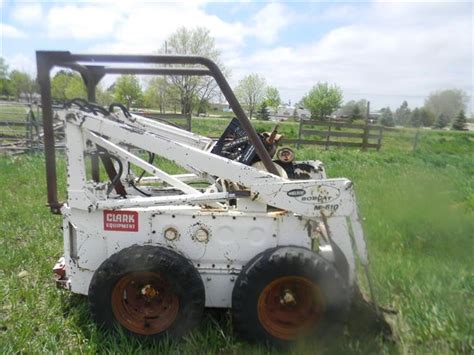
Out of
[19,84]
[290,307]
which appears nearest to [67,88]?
[290,307]

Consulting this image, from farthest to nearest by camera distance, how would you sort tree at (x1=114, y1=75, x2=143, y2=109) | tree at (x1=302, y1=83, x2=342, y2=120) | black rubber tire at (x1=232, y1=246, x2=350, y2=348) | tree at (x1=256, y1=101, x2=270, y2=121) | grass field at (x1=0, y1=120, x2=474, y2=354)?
1. tree at (x1=114, y1=75, x2=143, y2=109)
2. tree at (x1=302, y1=83, x2=342, y2=120)
3. tree at (x1=256, y1=101, x2=270, y2=121)
4. grass field at (x1=0, y1=120, x2=474, y2=354)
5. black rubber tire at (x1=232, y1=246, x2=350, y2=348)

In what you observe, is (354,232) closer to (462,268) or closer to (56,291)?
(462,268)

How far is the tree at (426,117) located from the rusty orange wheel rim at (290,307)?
5619mm

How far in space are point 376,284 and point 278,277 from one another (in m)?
1.47

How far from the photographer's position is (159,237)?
3.11 m

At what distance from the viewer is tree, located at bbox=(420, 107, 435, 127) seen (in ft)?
24.6

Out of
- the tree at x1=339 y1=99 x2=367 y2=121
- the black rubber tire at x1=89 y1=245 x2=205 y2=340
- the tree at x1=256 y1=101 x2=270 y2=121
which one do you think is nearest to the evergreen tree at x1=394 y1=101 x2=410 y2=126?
the black rubber tire at x1=89 y1=245 x2=205 y2=340

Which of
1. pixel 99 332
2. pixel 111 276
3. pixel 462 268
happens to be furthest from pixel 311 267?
pixel 462 268

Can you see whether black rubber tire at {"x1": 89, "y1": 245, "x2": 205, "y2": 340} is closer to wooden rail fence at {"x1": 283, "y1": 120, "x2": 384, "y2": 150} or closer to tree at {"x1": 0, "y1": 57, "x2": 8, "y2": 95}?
wooden rail fence at {"x1": 283, "y1": 120, "x2": 384, "y2": 150}

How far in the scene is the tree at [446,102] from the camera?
651 centimetres

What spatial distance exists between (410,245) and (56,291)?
3746 millimetres

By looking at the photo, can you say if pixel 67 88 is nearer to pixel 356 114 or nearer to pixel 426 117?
pixel 356 114

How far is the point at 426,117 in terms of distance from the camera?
25.1 feet

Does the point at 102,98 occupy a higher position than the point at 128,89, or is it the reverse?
the point at 128,89
